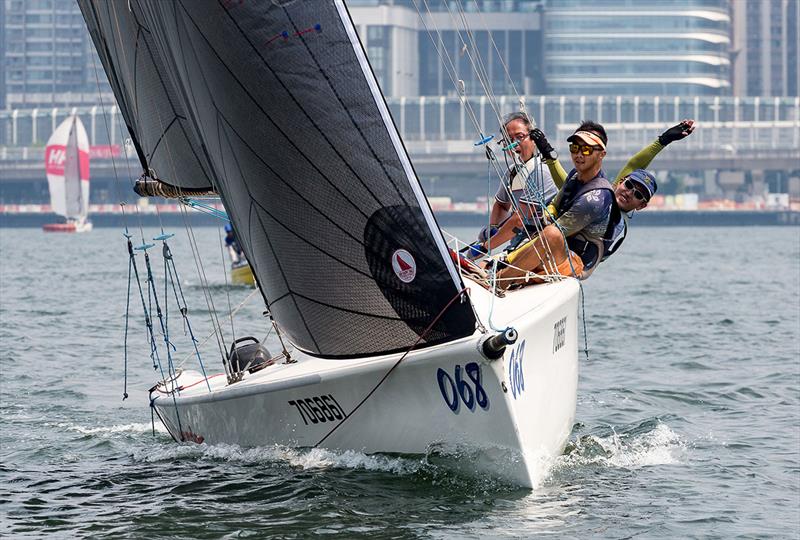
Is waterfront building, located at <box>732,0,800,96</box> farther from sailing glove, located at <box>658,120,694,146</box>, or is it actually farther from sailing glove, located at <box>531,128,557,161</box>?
sailing glove, located at <box>658,120,694,146</box>

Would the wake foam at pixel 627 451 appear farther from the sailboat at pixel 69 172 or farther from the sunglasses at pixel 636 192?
the sailboat at pixel 69 172

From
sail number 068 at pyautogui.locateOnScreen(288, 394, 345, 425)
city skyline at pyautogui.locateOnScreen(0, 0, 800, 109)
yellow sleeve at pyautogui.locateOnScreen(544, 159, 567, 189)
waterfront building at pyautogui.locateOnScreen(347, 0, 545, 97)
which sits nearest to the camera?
sail number 068 at pyautogui.locateOnScreen(288, 394, 345, 425)

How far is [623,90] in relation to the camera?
138 meters

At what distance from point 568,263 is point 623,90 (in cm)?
13163

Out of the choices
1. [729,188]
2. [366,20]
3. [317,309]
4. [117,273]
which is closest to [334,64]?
[317,309]

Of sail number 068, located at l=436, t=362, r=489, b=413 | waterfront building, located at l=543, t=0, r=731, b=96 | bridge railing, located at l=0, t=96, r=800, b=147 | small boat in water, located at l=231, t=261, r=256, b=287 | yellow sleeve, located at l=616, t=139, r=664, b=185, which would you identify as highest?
waterfront building, located at l=543, t=0, r=731, b=96

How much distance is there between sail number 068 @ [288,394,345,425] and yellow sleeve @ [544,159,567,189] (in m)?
2.35

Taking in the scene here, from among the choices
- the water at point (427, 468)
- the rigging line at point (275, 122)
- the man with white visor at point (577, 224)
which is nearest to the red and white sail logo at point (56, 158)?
the water at point (427, 468)

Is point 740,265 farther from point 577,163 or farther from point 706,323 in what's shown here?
point 577,163

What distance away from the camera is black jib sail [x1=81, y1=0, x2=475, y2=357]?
23.8 feet

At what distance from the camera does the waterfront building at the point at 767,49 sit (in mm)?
156375

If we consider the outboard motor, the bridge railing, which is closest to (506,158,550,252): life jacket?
the outboard motor

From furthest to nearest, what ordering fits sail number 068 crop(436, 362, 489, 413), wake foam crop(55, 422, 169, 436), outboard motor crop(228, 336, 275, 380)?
1. wake foam crop(55, 422, 169, 436)
2. outboard motor crop(228, 336, 275, 380)
3. sail number 068 crop(436, 362, 489, 413)

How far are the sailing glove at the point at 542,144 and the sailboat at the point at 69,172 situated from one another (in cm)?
7504
